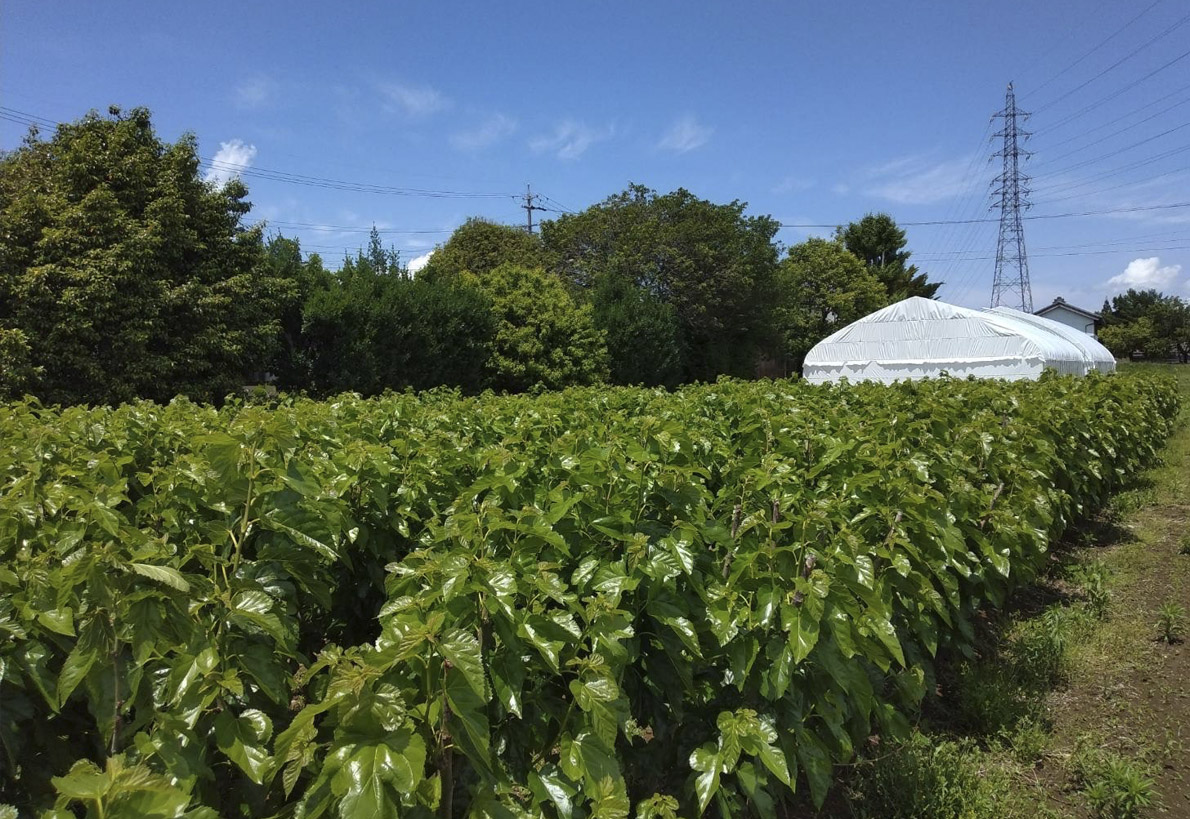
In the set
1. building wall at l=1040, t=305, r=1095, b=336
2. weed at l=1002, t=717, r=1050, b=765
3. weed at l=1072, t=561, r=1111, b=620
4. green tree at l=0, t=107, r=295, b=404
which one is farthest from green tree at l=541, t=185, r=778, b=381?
building wall at l=1040, t=305, r=1095, b=336

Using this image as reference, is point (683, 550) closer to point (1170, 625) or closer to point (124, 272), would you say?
point (1170, 625)

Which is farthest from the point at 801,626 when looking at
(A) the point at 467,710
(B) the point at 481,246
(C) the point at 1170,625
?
(B) the point at 481,246

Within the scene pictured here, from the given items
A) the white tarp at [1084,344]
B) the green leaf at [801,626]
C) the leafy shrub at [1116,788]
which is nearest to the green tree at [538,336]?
the white tarp at [1084,344]

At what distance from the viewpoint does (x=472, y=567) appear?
1.51m

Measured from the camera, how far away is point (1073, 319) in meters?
55.8

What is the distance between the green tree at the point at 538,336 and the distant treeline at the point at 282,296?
0.19 ft

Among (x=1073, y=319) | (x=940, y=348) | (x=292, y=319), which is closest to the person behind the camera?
(x=292, y=319)

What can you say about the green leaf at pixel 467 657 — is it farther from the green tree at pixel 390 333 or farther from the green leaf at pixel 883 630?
the green tree at pixel 390 333

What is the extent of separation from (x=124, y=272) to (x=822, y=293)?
1463 inches

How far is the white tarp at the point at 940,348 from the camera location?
2050 cm

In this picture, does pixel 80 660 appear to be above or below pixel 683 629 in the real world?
above

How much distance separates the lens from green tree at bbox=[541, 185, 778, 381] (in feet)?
87.9

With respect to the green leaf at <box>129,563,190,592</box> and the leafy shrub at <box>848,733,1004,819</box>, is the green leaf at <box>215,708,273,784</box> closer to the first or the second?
the green leaf at <box>129,563,190,592</box>

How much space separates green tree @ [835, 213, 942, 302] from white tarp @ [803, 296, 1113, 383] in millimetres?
25703
